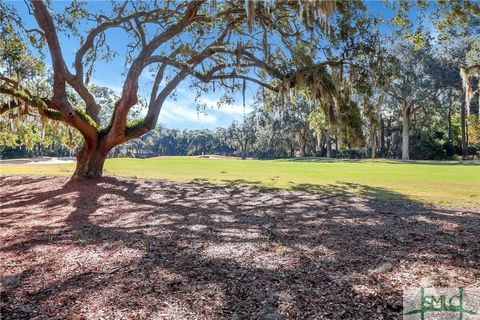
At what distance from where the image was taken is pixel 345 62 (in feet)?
35.2

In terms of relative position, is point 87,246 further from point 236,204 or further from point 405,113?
point 405,113

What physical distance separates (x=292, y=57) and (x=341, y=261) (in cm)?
948

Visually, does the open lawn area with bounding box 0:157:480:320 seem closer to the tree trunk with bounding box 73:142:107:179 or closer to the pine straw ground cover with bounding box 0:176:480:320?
the pine straw ground cover with bounding box 0:176:480:320

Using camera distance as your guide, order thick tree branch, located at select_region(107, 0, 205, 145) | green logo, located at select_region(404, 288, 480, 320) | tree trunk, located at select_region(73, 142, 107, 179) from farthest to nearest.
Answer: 1. tree trunk, located at select_region(73, 142, 107, 179)
2. thick tree branch, located at select_region(107, 0, 205, 145)
3. green logo, located at select_region(404, 288, 480, 320)

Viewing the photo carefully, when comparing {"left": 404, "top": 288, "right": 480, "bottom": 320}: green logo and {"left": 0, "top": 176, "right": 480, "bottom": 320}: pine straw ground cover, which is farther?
A: {"left": 0, "top": 176, "right": 480, "bottom": 320}: pine straw ground cover

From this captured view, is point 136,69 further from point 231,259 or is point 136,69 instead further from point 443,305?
point 443,305

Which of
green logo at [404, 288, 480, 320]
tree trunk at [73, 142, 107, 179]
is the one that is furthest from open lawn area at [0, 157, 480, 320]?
tree trunk at [73, 142, 107, 179]

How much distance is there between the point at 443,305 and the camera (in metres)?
2.55

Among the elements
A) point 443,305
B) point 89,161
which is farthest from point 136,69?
point 443,305

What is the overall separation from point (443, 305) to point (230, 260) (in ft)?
6.71

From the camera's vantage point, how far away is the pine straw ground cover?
2664mm

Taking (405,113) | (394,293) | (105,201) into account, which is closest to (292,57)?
(105,201)

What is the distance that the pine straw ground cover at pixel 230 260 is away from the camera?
8.74 feet

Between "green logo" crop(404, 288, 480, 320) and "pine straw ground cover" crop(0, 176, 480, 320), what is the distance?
0.18 meters
